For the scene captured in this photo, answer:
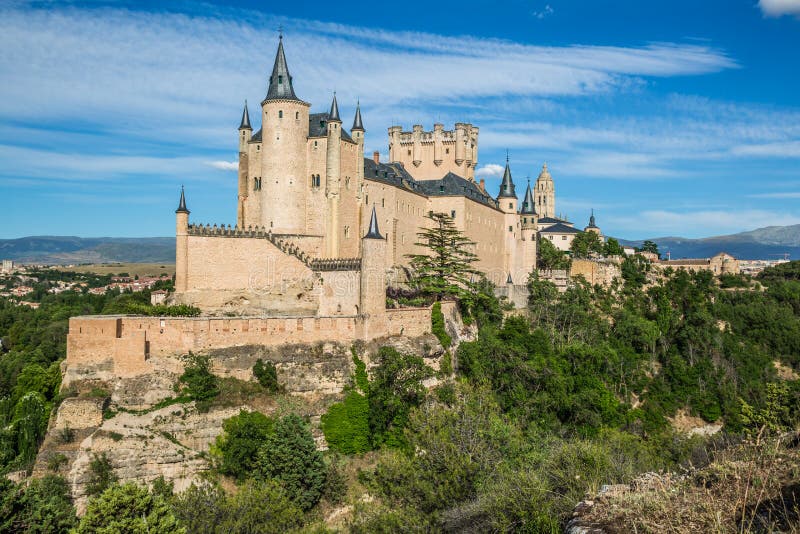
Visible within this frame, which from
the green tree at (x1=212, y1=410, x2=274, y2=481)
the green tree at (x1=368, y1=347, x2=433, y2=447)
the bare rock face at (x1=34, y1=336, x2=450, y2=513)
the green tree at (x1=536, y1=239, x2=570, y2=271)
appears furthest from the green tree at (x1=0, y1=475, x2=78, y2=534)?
the green tree at (x1=536, y1=239, x2=570, y2=271)

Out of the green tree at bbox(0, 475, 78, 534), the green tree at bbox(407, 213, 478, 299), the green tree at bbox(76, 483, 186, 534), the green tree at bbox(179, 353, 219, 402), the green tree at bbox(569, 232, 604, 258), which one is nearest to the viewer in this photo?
the green tree at bbox(76, 483, 186, 534)

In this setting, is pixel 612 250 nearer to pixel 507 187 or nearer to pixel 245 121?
pixel 507 187

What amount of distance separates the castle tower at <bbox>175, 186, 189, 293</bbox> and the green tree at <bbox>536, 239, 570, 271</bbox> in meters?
37.5

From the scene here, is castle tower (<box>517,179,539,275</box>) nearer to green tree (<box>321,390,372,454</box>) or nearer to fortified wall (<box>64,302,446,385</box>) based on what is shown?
fortified wall (<box>64,302,446,385</box>)

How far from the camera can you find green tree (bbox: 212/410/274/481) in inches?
1077

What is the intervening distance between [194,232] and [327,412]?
13665 mm

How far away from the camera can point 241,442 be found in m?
27.7

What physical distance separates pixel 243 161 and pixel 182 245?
28.7 feet

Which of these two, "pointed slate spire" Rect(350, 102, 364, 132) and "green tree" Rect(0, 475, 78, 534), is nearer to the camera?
"green tree" Rect(0, 475, 78, 534)

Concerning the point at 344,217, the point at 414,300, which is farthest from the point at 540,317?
the point at 344,217

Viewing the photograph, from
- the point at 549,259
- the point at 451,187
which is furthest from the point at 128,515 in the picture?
the point at 549,259

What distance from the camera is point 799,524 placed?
7.01m

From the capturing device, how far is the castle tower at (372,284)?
3447 centimetres

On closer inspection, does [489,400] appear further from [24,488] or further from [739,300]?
[739,300]
